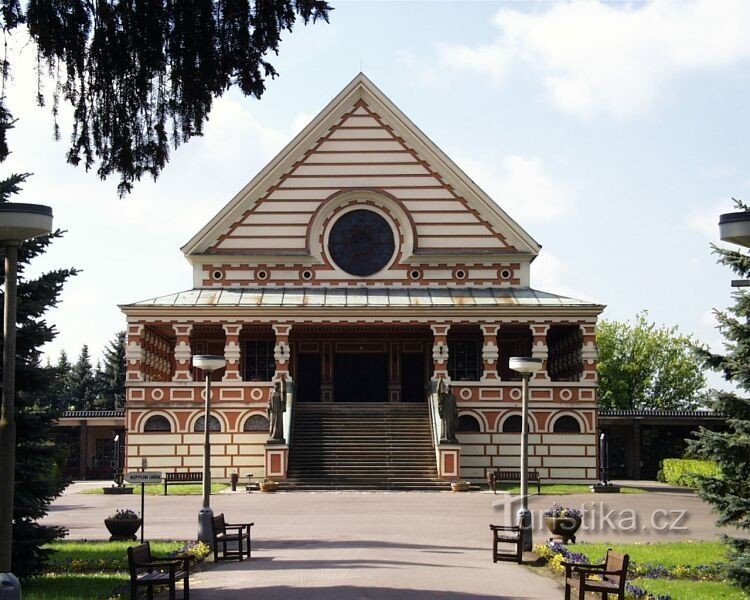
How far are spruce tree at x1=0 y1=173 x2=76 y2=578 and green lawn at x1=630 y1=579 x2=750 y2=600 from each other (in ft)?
28.6

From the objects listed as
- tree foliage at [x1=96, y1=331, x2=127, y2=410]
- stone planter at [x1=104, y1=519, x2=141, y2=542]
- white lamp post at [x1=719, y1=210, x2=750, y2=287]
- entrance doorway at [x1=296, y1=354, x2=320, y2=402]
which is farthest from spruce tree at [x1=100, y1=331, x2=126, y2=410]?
white lamp post at [x1=719, y1=210, x2=750, y2=287]

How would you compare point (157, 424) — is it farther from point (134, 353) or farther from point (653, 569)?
point (653, 569)

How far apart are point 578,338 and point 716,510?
26.5 metres

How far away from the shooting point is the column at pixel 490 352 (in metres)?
42.4

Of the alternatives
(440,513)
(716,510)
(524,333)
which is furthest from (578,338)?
(716,510)

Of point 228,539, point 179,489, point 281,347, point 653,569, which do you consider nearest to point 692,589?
point 653,569

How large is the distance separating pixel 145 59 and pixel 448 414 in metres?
28.4

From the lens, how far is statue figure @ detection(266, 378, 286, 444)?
39031 millimetres

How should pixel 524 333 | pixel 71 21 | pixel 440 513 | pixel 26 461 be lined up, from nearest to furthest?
pixel 71 21, pixel 26 461, pixel 440 513, pixel 524 333

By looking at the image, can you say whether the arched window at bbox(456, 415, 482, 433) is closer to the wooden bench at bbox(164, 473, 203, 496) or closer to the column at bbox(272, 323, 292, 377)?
the column at bbox(272, 323, 292, 377)

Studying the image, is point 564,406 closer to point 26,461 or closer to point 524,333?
point 524,333

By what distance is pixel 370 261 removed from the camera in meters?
44.6

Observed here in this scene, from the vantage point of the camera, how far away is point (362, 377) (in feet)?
149

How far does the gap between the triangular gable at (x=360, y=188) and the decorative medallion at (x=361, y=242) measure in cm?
101
